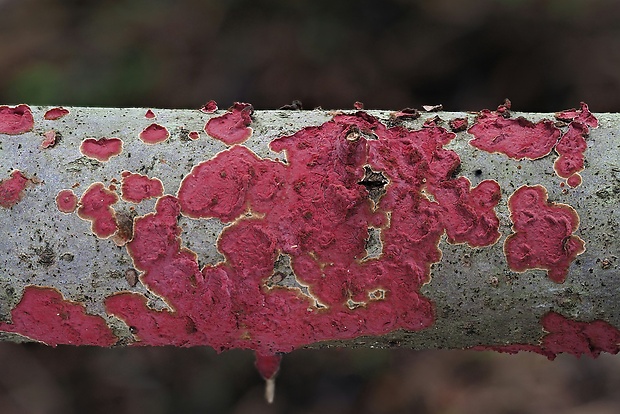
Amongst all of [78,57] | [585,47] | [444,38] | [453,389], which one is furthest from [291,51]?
[453,389]

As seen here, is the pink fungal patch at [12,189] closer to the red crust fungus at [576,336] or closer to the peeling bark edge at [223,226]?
the peeling bark edge at [223,226]

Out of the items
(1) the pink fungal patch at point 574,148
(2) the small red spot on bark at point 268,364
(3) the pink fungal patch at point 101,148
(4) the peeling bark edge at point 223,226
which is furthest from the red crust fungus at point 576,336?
(3) the pink fungal patch at point 101,148

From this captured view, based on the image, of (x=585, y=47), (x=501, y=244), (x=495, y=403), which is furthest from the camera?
(x=585, y=47)

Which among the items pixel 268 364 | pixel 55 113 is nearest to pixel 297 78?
pixel 268 364

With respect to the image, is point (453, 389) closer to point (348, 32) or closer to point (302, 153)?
point (348, 32)

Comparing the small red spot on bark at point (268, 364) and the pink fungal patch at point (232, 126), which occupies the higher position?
the pink fungal patch at point (232, 126)
